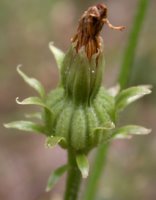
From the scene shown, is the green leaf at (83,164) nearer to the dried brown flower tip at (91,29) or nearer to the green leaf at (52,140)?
the green leaf at (52,140)

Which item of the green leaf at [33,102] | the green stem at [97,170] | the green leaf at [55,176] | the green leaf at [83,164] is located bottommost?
the green stem at [97,170]

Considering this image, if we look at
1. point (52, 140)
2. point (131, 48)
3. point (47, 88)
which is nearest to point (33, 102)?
point (52, 140)

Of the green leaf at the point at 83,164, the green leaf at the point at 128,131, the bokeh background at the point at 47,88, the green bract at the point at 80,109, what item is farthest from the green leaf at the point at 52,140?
the bokeh background at the point at 47,88

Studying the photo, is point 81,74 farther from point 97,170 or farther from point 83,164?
point 97,170

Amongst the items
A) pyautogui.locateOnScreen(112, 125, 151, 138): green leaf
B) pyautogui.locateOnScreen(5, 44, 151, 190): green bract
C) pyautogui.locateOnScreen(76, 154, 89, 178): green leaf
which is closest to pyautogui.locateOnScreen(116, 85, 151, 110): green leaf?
pyautogui.locateOnScreen(5, 44, 151, 190): green bract

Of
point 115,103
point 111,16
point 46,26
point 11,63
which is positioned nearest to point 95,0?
point 111,16

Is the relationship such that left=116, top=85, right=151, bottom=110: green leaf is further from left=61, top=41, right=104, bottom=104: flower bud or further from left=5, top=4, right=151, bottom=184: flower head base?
left=61, top=41, right=104, bottom=104: flower bud
